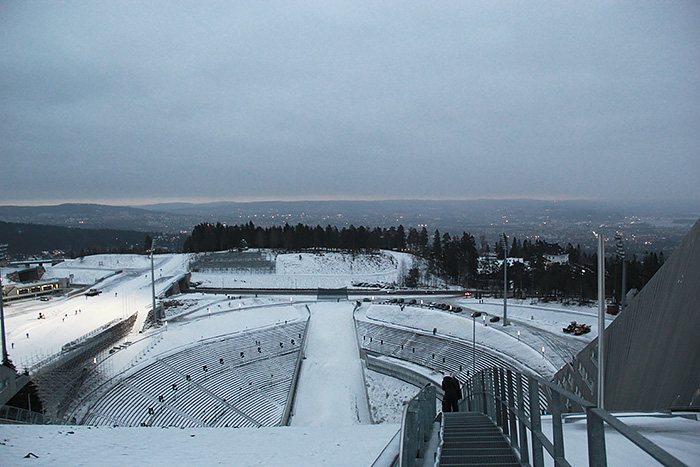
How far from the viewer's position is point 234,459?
24.4 feet

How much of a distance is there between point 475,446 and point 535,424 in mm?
1715

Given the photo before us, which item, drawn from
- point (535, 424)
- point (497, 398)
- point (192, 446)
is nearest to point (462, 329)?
point (192, 446)

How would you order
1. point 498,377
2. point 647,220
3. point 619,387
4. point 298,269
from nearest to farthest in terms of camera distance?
point 498,377 → point 619,387 → point 647,220 → point 298,269

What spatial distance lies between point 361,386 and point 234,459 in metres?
14.8

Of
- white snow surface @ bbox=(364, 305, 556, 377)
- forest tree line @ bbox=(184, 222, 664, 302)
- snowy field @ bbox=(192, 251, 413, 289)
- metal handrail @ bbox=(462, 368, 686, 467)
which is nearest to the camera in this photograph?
metal handrail @ bbox=(462, 368, 686, 467)

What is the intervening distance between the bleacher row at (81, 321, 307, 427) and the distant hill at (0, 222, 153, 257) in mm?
77087

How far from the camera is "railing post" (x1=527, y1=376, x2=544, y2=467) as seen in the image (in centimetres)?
294

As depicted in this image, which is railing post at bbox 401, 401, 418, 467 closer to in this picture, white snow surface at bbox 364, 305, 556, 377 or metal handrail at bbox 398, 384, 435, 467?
metal handrail at bbox 398, 384, 435, 467

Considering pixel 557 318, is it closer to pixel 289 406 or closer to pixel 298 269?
pixel 289 406

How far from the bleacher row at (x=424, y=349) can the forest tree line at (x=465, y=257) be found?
10.5 metres

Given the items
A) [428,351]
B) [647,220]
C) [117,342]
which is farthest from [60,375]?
[647,220]

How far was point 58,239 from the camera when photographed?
114 meters

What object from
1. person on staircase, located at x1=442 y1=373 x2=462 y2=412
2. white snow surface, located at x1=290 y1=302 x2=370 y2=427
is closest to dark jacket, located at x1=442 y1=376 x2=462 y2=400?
person on staircase, located at x1=442 y1=373 x2=462 y2=412

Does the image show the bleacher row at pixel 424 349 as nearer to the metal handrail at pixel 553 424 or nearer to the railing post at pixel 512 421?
the metal handrail at pixel 553 424
